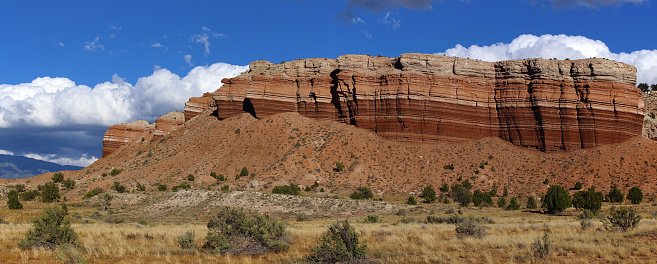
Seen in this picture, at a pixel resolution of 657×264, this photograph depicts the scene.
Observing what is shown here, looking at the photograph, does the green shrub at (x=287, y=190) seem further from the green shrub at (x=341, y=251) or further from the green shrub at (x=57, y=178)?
the green shrub at (x=57, y=178)

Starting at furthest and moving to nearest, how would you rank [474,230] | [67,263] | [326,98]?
1. [326,98]
2. [474,230]
3. [67,263]

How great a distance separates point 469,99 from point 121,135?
244ft

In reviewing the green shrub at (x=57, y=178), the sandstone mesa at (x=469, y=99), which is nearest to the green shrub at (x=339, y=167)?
the sandstone mesa at (x=469, y=99)

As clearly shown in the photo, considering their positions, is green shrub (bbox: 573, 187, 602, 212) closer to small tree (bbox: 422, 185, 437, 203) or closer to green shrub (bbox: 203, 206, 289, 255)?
small tree (bbox: 422, 185, 437, 203)

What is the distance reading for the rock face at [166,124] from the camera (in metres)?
90.8

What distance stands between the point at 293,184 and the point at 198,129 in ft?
104

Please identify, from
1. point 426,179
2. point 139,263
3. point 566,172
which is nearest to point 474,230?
point 139,263

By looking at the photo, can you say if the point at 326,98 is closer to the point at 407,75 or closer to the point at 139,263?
the point at 407,75

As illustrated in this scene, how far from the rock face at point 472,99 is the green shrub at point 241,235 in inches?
2092

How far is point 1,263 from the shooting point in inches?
501

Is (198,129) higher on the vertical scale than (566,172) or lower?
higher

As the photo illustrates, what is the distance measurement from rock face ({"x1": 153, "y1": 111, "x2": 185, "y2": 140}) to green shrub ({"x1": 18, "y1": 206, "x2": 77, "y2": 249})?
77114 mm

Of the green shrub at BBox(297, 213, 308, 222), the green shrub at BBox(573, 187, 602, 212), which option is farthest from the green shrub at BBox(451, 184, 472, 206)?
the green shrub at BBox(297, 213, 308, 222)

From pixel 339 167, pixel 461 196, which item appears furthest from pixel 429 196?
pixel 339 167
